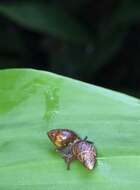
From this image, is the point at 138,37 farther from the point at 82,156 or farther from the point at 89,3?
the point at 82,156

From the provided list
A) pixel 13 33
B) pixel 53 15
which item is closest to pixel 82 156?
pixel 53 15

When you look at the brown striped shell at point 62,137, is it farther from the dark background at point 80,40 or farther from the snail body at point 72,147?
the dark background at point 80,40

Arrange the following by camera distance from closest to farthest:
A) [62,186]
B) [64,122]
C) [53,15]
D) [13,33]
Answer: [62,186] → [64,122] → [53,15] → [13,33]

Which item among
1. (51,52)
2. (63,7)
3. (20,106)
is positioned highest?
(20,106)

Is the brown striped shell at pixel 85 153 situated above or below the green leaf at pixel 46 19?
above

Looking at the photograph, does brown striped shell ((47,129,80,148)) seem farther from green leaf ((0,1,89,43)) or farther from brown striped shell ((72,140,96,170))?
green leaf ((0,1,89,43))

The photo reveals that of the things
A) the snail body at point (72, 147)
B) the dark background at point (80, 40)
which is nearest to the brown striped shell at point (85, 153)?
the snail body at point (72, 147)

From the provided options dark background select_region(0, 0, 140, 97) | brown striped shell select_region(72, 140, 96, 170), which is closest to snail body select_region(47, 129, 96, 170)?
brown striped shell select_region(72, 140, 96, 170)

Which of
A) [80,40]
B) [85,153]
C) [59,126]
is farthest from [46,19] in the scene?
[85,153]
